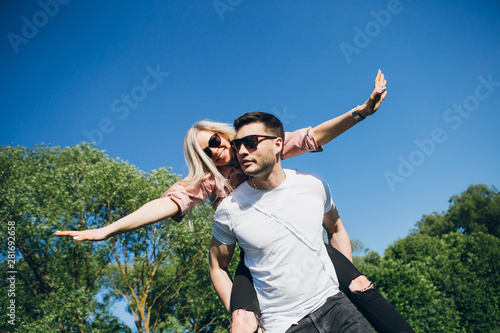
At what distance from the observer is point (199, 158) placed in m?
3.52

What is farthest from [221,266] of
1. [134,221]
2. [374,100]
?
[374,100]

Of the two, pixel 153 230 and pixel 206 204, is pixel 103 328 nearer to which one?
pixel 153 230

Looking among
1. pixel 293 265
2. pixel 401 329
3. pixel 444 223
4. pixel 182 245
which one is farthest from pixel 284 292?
pixel 444 223

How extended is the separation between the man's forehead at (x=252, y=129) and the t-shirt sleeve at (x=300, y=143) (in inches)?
12.5

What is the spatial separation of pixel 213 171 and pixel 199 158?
23 cm

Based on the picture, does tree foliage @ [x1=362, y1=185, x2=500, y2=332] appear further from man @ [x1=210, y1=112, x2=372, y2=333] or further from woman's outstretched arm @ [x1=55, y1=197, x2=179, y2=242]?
woman's outstretched arm @ [x1=55, y1=197, x2=179, y2=242]

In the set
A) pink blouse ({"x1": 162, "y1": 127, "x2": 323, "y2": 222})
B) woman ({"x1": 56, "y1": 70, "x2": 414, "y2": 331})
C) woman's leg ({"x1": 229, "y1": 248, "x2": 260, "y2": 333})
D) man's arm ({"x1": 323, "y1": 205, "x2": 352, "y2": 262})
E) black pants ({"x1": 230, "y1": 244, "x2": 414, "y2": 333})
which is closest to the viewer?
woman's leg ({"x1": 229, "y1": 248, "x2": 260, "y2": 333})

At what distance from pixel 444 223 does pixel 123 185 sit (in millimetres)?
38865

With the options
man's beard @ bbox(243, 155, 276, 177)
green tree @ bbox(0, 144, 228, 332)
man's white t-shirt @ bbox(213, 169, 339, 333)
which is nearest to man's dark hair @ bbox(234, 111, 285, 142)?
man's beard @ bbox(243, 155, 276, 177)

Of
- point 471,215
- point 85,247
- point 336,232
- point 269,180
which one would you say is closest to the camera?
point 269,180

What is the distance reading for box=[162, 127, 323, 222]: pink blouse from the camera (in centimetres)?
316

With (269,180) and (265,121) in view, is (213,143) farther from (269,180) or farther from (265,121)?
(269,180)

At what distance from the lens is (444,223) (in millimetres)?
41219

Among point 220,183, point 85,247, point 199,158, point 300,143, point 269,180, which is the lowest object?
point 269,180
